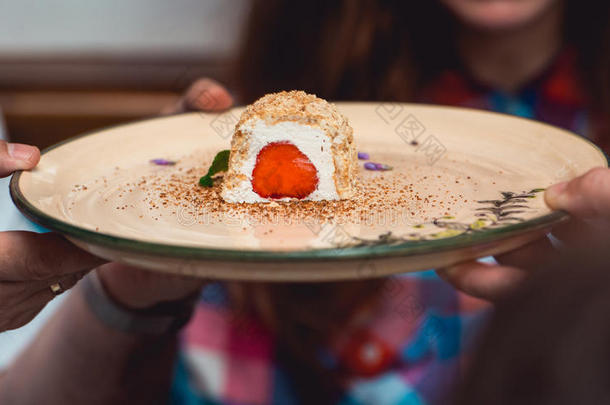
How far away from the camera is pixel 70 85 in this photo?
10.1 feet

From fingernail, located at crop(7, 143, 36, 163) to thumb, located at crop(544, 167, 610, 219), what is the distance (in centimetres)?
86

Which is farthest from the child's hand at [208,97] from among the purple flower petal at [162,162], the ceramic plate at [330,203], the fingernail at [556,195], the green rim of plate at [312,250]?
the fingernail at [556,195]

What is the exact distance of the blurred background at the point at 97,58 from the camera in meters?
2.96

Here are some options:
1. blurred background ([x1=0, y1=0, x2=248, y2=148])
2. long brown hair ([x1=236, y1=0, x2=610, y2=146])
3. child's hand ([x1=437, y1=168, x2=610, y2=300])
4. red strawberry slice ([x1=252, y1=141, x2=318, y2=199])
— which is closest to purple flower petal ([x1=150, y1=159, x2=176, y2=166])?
red strawberry slice ([x1=252, y1=141, x2=318, y2=199])

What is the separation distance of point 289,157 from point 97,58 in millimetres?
2360

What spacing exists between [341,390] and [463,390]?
1.63 metres

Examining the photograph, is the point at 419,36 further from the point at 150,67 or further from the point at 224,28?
the point at 150,67

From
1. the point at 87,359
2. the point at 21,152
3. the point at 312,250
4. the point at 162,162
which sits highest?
the point at 312,250

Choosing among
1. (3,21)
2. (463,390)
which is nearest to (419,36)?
(463,390)

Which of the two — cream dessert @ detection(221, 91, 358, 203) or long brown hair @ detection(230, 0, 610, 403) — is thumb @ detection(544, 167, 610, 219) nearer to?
cream dessert @ detection(221, 91, 358, 203)

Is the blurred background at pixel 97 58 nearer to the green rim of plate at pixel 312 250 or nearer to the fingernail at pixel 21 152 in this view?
the fingernail at pixel 21 152

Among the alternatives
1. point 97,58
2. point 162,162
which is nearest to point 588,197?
point 162,162

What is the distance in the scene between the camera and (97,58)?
3150 mm

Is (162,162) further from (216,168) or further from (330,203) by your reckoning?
(330,203)
